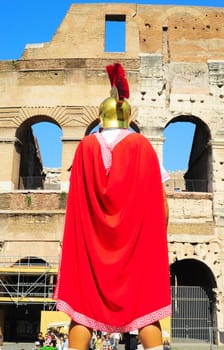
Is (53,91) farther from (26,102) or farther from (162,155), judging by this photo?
(162,155)

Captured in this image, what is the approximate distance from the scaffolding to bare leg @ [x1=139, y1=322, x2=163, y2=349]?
10.2 meters

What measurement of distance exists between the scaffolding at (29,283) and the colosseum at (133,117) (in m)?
0.03

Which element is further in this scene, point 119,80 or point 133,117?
point 133,117

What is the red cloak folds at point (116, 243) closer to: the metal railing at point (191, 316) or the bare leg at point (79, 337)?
the bare leg at point (79, 337)

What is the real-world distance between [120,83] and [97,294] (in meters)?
1.64

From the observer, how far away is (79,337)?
3.35 m

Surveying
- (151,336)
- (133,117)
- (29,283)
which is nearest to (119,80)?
(151,336)

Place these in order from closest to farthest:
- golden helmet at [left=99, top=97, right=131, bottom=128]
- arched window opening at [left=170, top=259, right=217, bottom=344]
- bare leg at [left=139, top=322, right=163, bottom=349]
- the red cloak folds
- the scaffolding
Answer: bare leg at [left=139, top=322, right=163, bottom=349] → the red cloak folds → golden helmet at [left=99, top=97, right=131, bottom=128] → the scaffolding → arched window opening at [left=170, top=259, right=217, bottom=344]

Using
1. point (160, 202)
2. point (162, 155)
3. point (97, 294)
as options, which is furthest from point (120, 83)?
point (162, 155)

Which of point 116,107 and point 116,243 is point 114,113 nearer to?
point 116,107

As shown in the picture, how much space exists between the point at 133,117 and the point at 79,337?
12.2 metres

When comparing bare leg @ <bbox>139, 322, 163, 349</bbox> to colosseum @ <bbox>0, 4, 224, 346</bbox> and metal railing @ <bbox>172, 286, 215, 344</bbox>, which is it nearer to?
colosseum @ <bbox>0, 4, 224, 346</bbox>

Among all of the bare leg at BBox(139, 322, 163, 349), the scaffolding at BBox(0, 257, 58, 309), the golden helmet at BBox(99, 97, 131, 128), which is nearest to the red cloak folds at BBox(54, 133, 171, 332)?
the bare leg at BBox(139, 322, 163, 349)

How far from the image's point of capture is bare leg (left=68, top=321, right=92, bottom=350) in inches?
131
